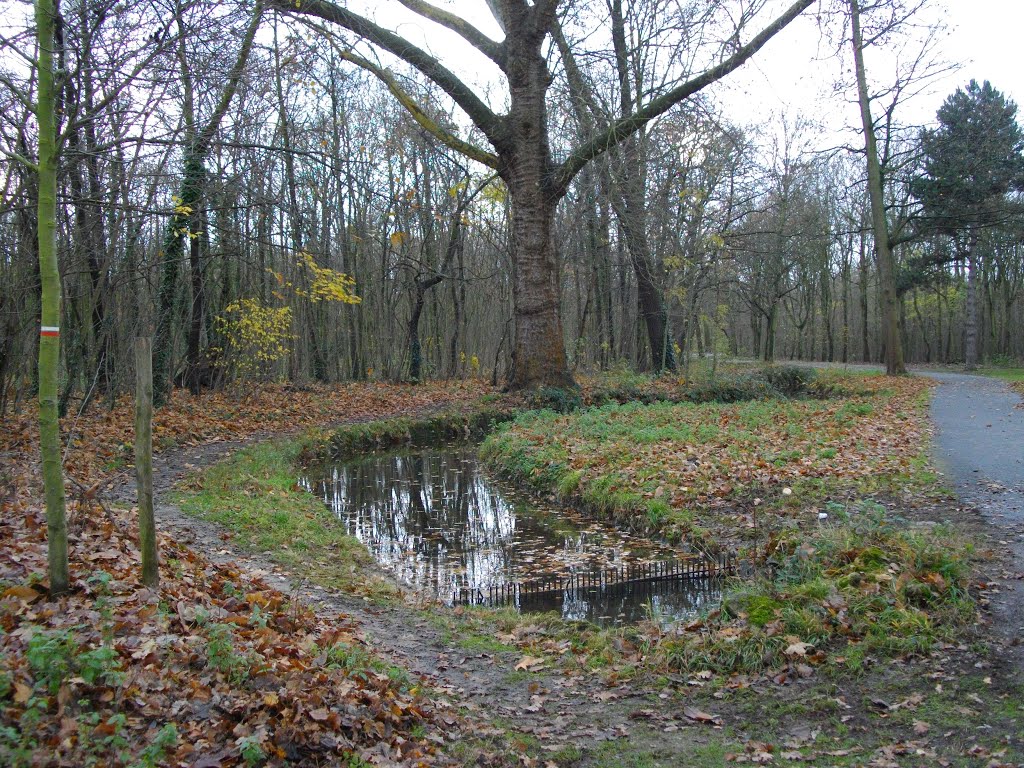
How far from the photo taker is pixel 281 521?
8.70 metres

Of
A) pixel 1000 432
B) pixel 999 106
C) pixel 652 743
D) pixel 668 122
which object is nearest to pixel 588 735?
pixel 652 743

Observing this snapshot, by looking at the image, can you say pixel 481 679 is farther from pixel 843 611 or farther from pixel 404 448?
pixel 404 448

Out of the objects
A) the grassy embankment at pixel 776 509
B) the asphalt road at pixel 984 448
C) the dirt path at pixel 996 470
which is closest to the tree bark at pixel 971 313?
the asphalt road at pixel 984 448

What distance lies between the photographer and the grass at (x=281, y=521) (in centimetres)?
727

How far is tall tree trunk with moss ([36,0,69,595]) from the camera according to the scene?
4.02 meters

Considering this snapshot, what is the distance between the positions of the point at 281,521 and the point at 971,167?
3136 centimetres

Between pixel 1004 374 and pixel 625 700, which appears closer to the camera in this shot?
pixel 625 700

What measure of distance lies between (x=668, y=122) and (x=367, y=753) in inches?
705

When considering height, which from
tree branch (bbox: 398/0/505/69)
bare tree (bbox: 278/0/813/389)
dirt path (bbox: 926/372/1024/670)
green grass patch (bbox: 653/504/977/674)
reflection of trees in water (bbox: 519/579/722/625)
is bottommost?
reflection of trees in water (bbox: 519/579/722/625)

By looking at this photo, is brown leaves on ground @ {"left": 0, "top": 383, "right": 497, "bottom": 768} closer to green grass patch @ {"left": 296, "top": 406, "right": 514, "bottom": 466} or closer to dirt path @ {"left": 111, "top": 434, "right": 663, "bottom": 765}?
dirt path @ {"left": 111, "top": 434, "right": 663, "bottom": 765}

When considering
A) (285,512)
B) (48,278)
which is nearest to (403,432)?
(285,512)

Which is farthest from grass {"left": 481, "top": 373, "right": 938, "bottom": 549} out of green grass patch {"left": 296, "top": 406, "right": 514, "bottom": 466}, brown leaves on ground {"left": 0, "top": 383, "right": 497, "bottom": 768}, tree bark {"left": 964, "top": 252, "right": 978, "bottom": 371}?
tree bark {"left": 964, "top": 252, "right": 978, "bottom": 371}

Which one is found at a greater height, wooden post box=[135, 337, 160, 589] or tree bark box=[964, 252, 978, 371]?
tree bark box=[964, 252, 978, 371]

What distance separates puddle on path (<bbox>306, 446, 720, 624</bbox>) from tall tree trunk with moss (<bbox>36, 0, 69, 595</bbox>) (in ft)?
13.0
